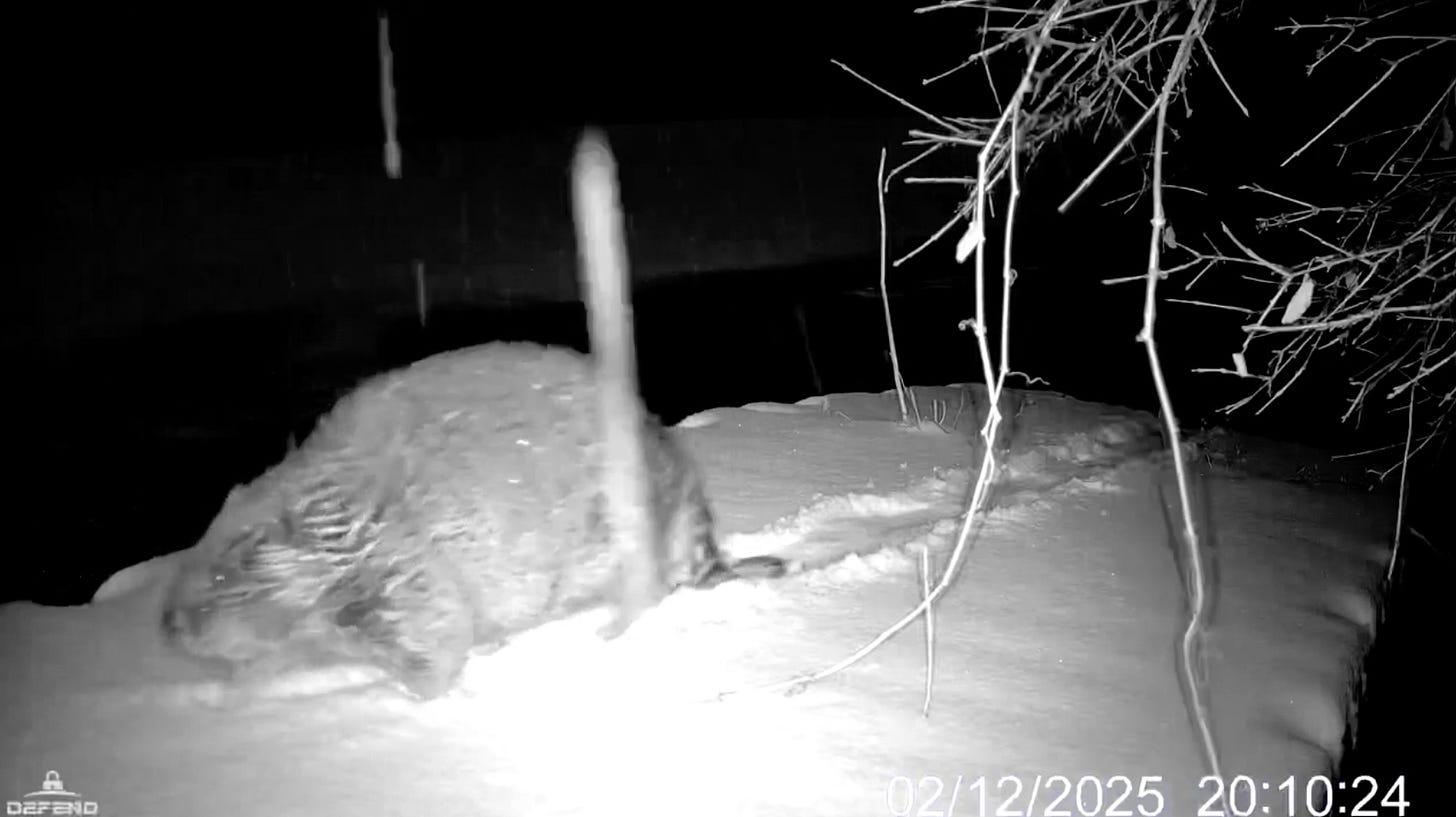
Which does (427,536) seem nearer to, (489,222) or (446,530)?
(446,530)

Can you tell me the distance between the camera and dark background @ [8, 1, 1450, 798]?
775 centimetres

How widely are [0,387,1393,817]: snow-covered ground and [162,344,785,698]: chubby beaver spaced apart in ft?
0.46

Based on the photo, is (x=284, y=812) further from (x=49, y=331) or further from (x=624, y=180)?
(x=624, y=180)

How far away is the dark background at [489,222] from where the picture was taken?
7.75 metres

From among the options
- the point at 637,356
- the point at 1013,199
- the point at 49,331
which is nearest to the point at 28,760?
the point at 1013,199

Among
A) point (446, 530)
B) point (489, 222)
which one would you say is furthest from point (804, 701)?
point (489, 222)

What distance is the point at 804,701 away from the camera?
290cm

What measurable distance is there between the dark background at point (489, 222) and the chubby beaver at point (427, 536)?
2157mm

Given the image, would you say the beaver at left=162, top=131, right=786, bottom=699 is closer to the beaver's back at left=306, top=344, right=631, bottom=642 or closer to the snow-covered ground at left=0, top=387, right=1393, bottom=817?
the beaver's back at left=306, top=344, right=631, bottom=642

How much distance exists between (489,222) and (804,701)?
13.3 metres

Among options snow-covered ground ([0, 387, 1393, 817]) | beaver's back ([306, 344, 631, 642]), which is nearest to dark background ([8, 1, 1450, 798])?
snow-covered ground ([0, 387, 1393, 817])

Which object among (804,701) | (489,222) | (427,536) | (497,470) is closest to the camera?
(804,701)

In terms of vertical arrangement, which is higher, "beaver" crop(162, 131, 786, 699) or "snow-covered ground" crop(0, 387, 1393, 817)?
"beaver" crop(162, 131, 786, 699)

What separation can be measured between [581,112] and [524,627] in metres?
17.0
